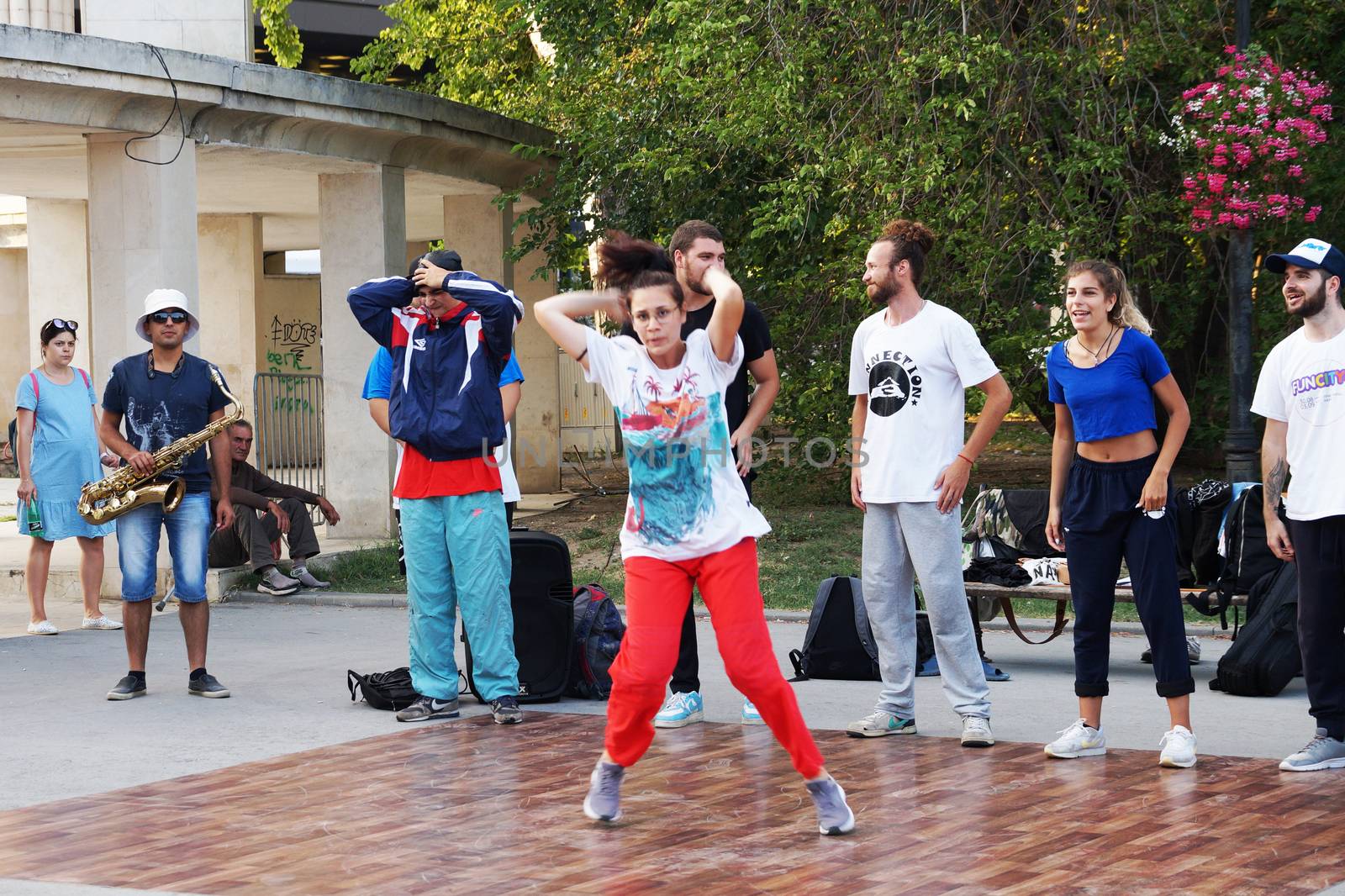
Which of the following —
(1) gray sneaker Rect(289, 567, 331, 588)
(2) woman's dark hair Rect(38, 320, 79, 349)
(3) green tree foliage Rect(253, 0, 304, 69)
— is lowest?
(1) gray sneaker Rect(289, 567, 331, 588)

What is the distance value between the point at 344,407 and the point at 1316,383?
11387 mm

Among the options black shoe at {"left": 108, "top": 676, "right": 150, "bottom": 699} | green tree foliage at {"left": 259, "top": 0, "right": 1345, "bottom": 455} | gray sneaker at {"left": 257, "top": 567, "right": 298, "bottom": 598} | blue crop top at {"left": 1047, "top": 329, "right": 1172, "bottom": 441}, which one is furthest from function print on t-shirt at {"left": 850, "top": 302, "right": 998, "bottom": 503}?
gray sneaker at {"left": 257, "top": 567, "right": 298, "bottom": 598}

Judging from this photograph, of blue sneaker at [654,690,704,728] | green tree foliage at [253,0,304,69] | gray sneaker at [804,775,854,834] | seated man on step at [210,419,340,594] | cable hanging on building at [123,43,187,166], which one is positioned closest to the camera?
gray sneaker at [804,775,854,834]

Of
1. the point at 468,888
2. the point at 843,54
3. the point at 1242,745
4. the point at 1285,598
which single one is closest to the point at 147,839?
the point at 468,888

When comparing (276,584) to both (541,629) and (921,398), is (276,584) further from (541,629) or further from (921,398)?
(921,398)

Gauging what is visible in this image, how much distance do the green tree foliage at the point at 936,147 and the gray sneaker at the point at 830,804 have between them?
321 inches

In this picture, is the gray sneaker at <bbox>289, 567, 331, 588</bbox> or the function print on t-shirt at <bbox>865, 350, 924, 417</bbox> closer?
the function print on t-shirt at <bbox>865, 350, 924, 417</bbox>

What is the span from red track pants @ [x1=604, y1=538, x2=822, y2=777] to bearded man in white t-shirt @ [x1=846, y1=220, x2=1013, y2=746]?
1553 mm

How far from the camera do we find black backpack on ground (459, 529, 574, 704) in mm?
8273

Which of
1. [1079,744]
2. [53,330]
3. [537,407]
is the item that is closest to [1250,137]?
[1079,744]

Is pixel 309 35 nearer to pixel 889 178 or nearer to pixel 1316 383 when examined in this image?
pixel 889 178

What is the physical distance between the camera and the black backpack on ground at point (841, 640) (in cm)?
881

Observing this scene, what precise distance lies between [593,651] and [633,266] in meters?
3.19

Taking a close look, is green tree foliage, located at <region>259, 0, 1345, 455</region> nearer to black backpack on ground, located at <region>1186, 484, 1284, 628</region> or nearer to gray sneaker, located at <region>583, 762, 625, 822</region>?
black backpack on ground, located at <region>1186, 484, 1284, 628</region>
